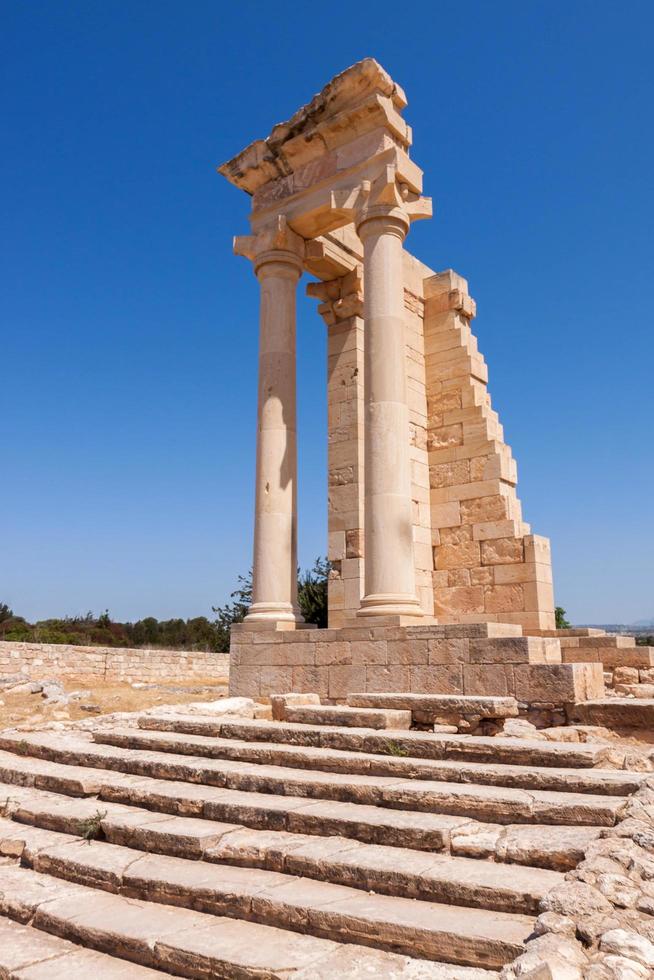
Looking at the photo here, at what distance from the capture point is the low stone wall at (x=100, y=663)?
22.6m

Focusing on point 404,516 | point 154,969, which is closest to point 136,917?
point 154,969

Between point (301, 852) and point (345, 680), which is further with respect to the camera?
point (345, 680)

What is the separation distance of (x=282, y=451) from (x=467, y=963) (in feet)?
39.0

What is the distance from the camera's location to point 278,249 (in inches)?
622

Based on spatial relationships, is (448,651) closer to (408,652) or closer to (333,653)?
(408,652)

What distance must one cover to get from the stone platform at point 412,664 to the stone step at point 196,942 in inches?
230

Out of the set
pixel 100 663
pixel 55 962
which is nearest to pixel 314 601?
pixel 100 663

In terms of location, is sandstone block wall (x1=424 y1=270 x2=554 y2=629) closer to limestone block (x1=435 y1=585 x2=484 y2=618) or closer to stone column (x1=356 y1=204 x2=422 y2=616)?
limestone block (x1=435 y1=585 x2=484 y2=618)

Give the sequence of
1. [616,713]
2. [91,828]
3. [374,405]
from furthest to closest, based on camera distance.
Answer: [374,405] < [616,713] < [91,828]

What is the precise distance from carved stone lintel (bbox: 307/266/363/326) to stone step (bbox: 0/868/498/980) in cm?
1288

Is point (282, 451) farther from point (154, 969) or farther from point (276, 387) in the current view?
point (154, 969)

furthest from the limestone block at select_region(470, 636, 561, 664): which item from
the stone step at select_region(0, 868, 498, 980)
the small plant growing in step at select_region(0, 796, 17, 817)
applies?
the stone step at select_region(0, 868, 498, 980)

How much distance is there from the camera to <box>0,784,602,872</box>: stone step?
4590 mm

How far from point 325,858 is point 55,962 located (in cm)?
163
